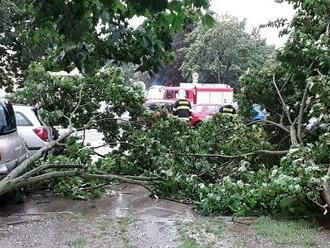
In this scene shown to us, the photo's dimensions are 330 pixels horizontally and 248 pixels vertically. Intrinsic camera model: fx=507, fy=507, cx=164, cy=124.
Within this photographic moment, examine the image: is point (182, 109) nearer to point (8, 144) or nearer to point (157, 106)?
point (157, 106)

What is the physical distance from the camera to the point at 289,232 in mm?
5645

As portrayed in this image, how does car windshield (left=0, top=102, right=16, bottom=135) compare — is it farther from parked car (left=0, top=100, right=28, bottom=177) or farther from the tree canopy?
the tree canopy

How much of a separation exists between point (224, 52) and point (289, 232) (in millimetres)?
35917

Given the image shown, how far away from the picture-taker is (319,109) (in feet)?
22.9

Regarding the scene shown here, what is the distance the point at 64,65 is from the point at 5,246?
2096 mm

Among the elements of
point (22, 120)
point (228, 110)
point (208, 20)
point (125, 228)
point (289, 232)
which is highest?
point (208, 20)

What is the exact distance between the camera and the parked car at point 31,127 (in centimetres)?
1000

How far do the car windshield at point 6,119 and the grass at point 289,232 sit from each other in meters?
3.60

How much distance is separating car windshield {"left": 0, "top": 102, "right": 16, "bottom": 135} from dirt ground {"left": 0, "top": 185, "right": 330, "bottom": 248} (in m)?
1.18

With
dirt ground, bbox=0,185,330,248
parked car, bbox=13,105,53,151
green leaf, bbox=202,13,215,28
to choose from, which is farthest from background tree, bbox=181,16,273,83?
green leaf, bbox=202,13,215,28

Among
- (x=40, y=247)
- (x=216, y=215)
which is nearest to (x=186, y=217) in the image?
(x=216, y=215)

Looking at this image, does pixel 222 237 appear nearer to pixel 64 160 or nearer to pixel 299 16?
pixel 64 160

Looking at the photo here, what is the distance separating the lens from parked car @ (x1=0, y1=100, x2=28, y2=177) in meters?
6.68

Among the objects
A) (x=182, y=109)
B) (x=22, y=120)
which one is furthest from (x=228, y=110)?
(x=22, y=120)
